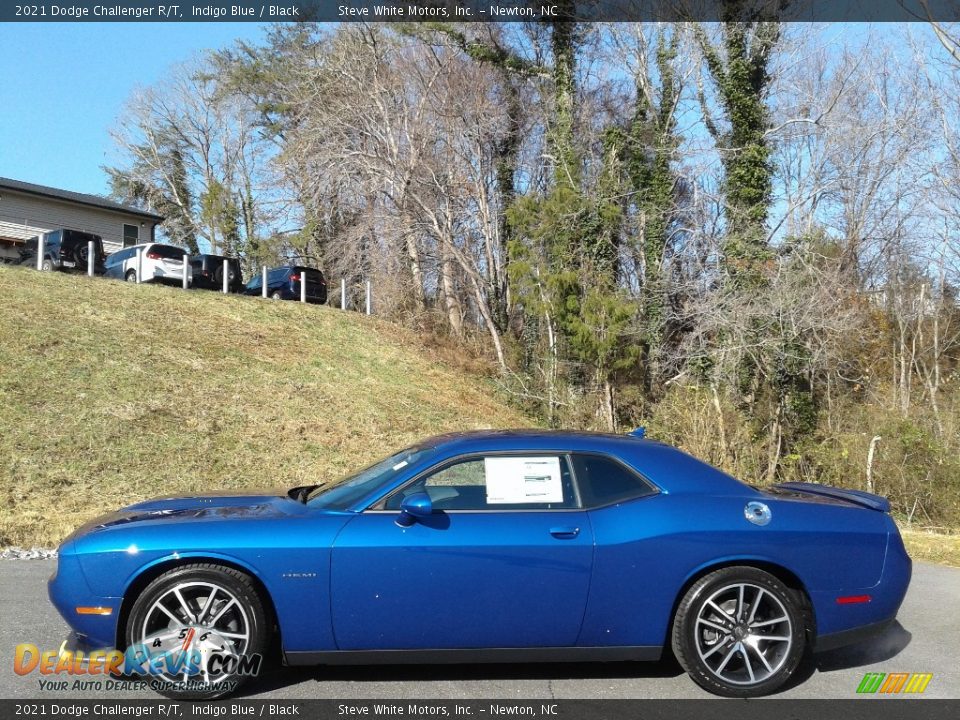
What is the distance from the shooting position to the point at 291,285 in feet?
91.7

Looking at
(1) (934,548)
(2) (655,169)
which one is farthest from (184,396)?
(2) (655,169)

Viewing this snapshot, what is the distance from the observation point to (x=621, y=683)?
4574 mm

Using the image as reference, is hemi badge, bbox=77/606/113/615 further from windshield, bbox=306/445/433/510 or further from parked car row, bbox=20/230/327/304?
parked car row, bbox=20/230/327/304

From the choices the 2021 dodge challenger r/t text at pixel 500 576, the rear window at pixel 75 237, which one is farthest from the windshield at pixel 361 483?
the rear window at pixel 75 237

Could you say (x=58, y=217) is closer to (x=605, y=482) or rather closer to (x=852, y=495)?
(x=605, y=482)

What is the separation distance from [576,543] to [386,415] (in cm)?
1332

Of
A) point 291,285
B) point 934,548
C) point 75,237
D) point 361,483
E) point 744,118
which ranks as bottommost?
point 934,548

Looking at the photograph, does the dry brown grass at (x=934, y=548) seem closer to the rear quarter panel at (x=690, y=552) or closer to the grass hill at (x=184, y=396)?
the rear quarter panel at (x=690, y=552)

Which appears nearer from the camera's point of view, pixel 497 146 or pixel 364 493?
pixel 364 493

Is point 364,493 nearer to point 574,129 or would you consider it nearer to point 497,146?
point 574,129

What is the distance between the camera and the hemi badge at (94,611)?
167 inches

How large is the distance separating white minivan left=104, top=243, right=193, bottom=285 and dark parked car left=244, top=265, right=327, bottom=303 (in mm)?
3170

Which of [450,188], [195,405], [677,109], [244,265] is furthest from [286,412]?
[244,265]

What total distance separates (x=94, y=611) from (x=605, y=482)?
2782mm
